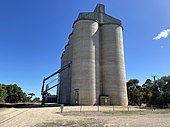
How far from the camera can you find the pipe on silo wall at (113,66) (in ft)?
156

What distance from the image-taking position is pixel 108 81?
48.2 meters

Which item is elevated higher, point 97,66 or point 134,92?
point 97,66

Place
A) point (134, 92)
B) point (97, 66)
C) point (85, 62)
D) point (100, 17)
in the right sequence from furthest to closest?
point (134, 92), point (100, 17), point (97, 66), point (85, 62)

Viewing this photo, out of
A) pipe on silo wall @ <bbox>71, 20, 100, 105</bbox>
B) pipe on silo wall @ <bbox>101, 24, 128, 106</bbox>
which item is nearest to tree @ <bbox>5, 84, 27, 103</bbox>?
pipe on silo wall @ <bbox>71, 20, 100, 105</bbox>

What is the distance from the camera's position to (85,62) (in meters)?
46.6

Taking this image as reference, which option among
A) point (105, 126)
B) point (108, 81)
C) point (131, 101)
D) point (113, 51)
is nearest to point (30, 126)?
point (105, 126)

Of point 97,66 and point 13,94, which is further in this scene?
point 13,94

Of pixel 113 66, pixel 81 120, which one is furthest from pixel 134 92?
pixel 81 120

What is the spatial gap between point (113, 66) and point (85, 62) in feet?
30.1

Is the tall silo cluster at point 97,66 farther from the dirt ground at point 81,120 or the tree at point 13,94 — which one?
the tree at point 13,94

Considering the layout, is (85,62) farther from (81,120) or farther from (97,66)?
(81,120)

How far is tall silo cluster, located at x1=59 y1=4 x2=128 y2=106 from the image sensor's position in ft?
148

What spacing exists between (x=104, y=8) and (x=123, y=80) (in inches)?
1215

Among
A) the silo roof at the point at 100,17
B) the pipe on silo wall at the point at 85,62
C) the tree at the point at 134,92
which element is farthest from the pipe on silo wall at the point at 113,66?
the tree at the point at 134,92
